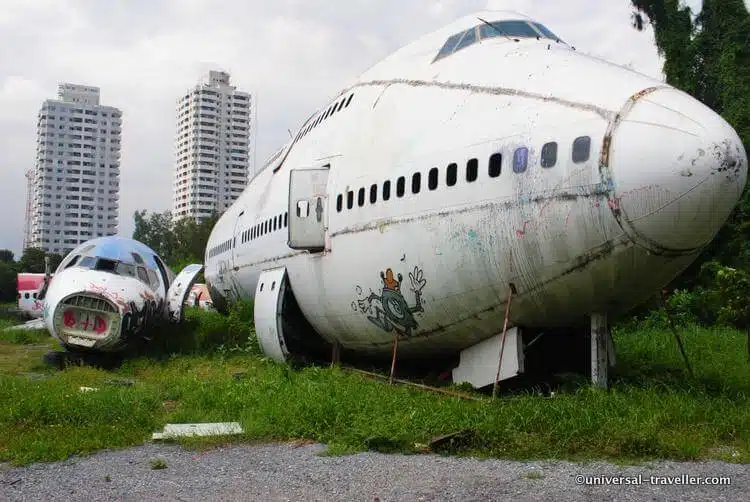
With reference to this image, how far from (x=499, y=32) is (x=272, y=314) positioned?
6.68 metres

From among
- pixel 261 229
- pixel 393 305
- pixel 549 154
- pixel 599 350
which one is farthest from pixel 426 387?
pixel 261 229

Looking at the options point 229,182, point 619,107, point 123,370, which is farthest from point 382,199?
point 229,182

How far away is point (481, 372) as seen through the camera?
916cm

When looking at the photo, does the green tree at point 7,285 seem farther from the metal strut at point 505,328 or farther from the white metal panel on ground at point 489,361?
the metal strut at point 505,328

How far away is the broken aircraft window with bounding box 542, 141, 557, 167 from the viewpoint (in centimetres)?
768

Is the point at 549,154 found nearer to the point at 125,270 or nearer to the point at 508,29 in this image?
the point at 508,29

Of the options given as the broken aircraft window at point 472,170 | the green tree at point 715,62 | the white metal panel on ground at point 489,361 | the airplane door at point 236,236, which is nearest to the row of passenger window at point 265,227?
the airplane door at point 236,236

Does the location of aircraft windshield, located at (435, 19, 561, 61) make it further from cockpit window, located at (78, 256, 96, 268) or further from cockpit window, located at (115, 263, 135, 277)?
cockpit window, located at (78, 256, 96, 268)

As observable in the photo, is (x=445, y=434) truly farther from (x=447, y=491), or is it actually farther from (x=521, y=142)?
(x=521, y=142)

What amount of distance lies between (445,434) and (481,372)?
7.48 ft

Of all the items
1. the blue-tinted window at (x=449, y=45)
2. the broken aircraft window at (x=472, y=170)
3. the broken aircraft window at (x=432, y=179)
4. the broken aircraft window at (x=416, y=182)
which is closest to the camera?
the broken aircraft window at (x=472, y=170)

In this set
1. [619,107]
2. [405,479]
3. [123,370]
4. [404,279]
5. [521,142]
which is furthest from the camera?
[123,370]

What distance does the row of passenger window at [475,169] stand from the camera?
24.6 feet

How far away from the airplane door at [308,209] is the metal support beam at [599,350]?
4947 millimetres
